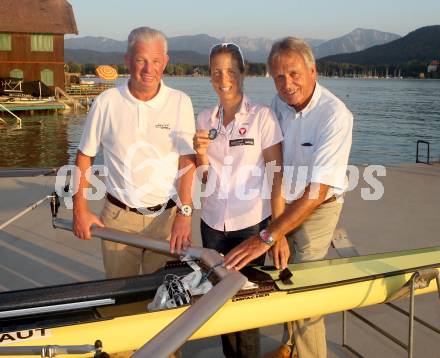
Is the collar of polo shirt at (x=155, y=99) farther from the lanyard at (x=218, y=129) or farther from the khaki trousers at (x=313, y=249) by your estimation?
the khaki trousers at (x=313, y=249)

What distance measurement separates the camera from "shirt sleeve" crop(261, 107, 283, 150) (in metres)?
3.08

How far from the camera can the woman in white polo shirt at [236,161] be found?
9.97 feet

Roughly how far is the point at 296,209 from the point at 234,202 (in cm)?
48

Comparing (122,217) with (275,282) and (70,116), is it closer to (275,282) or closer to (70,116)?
(275,282)

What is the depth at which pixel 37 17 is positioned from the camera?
41219 millimetres

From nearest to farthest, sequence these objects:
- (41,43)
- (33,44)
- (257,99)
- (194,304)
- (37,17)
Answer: (194,304)
(257,99)
(41,43)
(33,44)
(37,17)

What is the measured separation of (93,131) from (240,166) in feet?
3.10

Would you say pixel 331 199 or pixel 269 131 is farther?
pixel 331 199

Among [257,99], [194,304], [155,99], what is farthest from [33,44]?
[194,304]

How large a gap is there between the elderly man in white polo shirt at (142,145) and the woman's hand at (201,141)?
0.27 feet

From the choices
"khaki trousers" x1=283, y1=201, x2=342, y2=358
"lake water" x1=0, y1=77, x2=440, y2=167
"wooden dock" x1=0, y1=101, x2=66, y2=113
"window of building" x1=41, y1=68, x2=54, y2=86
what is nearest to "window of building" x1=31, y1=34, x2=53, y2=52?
"window of building" x1=41, y1=68, x2=54, y2=86

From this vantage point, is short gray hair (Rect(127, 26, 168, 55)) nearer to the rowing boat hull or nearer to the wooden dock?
the rowing boat hull

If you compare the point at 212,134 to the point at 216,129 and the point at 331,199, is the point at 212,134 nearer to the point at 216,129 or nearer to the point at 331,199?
the point at 216,129

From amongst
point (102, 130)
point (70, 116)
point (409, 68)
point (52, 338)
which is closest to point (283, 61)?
point (102, 130)
